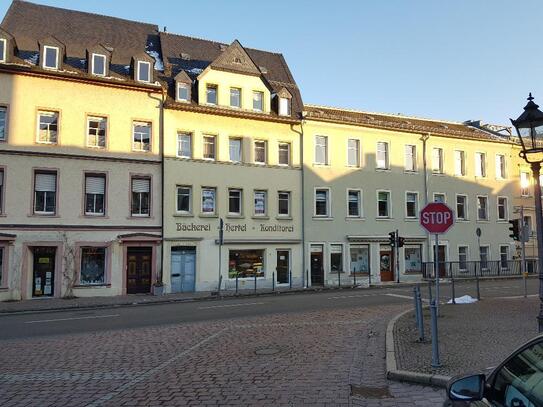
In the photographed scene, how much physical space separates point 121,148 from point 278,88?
1196 cm

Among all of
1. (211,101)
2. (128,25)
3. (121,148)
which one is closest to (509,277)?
(211,101)

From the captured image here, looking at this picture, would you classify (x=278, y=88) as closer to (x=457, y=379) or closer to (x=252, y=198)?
(x=252, y=198)

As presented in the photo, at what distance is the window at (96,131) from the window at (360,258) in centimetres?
1699

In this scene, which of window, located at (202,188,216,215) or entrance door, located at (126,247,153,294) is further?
window, located at (202,188,216,215)

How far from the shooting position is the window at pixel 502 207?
41750 millimetres

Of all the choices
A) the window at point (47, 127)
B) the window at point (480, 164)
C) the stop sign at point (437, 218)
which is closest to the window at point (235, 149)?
the window at point (47, 127)

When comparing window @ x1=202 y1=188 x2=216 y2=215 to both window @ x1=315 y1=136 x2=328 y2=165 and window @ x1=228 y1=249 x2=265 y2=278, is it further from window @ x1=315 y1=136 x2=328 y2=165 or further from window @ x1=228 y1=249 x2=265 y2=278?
window @ x1=315 y1=136 x2=328 y2=165

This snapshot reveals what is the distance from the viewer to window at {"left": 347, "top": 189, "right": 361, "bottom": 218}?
1388 inches

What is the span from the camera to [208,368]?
8.71 m

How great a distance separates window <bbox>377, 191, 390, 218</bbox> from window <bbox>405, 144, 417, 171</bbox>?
10.0 ft

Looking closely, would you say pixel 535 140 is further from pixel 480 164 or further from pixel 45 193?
pixel 480 164

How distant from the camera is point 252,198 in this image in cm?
3184

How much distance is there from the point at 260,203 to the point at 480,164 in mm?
19584

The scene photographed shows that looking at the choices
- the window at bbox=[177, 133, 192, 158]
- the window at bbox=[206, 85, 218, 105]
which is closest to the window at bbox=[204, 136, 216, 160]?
the window at bbox=[177, 133, 192, 158]
